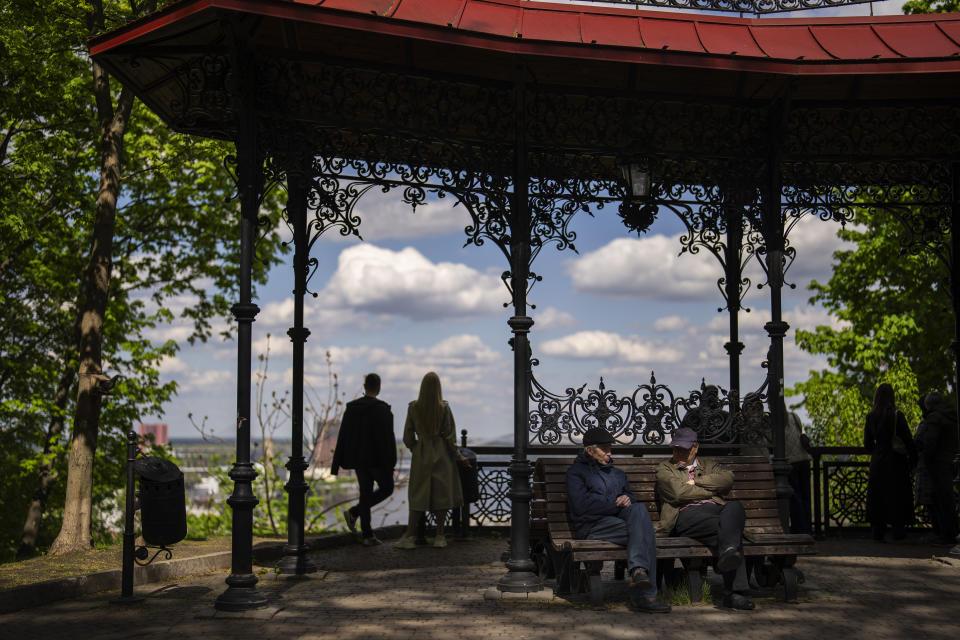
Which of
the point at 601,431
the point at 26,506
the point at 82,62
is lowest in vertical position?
the point at 26,506

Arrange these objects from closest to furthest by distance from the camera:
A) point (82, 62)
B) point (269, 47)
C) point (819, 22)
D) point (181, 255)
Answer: point (269, 47)
point (819, 22)
point (82, 62)
point (181, 255)

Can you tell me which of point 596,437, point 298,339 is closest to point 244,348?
point 298,339

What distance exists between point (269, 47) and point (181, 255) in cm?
1242

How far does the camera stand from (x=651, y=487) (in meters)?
9.05

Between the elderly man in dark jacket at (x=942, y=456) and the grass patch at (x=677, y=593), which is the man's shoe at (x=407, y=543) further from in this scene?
the elderly man in dark jacket at (x=942, y=456)

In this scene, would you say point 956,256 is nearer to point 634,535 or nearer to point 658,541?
point 658,541

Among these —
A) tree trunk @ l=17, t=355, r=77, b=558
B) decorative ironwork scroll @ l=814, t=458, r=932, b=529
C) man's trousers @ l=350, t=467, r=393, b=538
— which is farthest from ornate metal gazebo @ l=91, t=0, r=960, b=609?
tree trunk @ l=17, t=355, r=77, b=558

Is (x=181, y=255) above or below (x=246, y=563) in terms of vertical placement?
above

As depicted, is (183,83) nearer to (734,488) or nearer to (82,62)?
(734,488)

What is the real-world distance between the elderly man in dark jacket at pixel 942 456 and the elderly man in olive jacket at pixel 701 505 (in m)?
4.54

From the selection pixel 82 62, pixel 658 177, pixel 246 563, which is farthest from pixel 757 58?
pixel 82 62

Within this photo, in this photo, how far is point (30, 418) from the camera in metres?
20.8

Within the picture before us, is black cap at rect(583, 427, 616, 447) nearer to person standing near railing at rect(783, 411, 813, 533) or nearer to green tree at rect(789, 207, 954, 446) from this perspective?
person standing near railing at rect(783, 411, 813, 533)

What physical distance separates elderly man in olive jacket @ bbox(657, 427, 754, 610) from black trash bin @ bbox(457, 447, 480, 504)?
4128 mm
